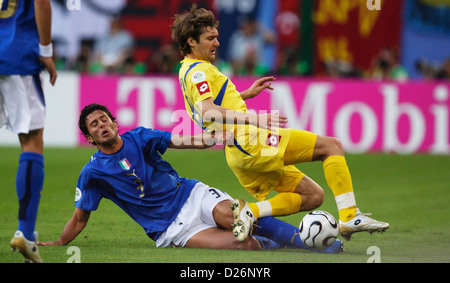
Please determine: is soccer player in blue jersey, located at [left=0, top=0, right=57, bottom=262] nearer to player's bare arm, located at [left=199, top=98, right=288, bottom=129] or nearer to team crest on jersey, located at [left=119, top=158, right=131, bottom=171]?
team crest on jersey, located at [left=119, top=158, right=131, bottom=171]

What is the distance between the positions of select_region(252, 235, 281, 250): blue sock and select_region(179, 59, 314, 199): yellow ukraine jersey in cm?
55

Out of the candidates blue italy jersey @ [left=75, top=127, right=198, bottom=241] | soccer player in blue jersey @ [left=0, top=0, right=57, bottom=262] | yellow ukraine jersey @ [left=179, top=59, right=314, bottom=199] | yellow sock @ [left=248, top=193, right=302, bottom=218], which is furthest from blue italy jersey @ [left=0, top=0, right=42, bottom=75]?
yellow sock @ [left=248, top=193, right=302, bottom=218]

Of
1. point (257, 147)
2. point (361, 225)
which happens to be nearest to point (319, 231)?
point (361, 225)

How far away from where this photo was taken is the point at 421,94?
47.8ft

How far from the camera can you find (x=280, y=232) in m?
6.11

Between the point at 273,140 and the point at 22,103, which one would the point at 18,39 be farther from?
the point at 273,140

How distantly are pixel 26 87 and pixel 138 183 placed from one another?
1.39 metres

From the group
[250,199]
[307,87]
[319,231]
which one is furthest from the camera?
[307,87]

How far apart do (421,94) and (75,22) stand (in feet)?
27.3

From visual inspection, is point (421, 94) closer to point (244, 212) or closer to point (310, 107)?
point (310, 107)

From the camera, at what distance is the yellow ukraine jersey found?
20.1 ft

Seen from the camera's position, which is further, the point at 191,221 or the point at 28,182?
the point at 191,221

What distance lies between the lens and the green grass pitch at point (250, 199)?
5.64m
